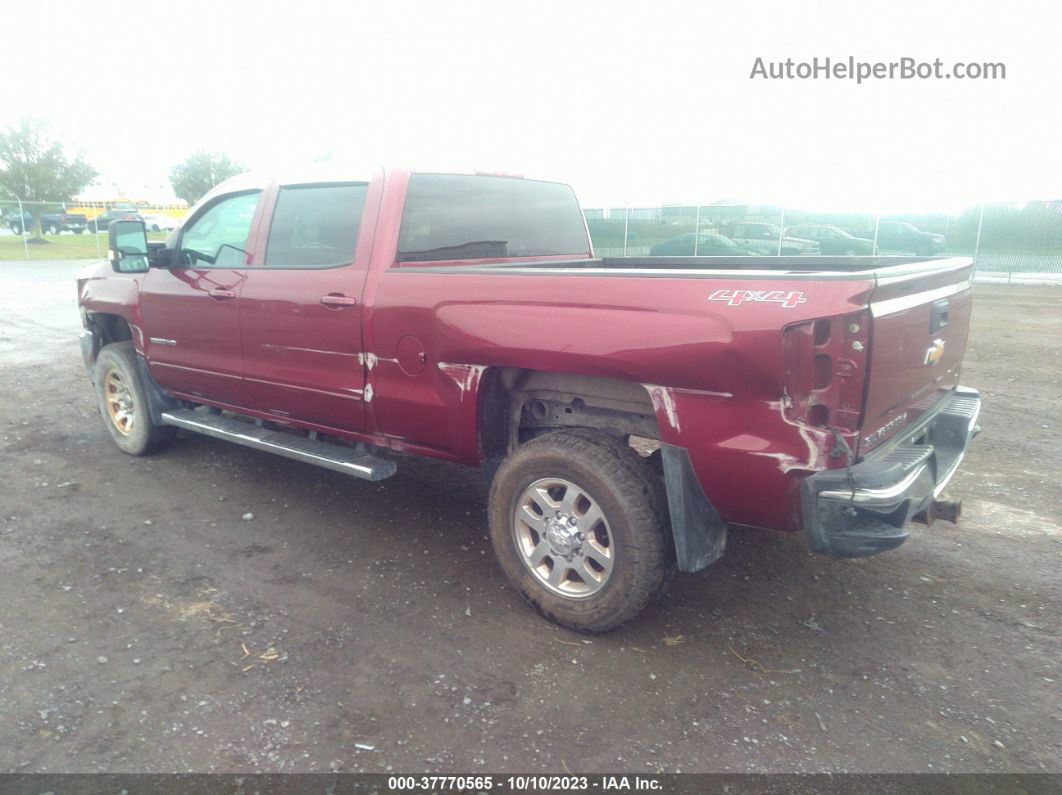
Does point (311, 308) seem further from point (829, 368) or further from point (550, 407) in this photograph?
point (829, 368)

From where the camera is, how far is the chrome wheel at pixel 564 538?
3.26 metres

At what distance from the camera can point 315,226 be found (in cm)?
427

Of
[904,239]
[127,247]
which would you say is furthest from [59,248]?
[127,247]

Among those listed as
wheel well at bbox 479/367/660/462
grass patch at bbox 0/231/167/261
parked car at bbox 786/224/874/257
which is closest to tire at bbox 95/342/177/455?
wheel well at bbox 479/367/660/462

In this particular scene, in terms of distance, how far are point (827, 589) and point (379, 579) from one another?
7.06 ft

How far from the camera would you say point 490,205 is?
4.48 meters

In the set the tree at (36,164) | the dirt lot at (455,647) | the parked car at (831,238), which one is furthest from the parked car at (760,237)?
the tree at (36,164)

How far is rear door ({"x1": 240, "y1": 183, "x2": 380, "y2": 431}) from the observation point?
3.96 m

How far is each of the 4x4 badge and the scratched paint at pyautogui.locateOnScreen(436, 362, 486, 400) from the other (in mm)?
1148

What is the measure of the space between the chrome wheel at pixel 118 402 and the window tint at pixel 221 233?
49.9 inches

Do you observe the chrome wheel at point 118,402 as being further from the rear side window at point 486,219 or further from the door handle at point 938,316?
the door handle at point 938,316

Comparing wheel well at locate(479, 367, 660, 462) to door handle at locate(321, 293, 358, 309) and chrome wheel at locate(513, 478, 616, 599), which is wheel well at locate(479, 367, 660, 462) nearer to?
chrome wheel at locate(513, 478, 616, 599)

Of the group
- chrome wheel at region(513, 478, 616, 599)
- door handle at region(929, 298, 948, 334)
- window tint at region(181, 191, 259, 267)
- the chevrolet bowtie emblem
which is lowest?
chrome wheel at region(513, 478, 616, 599)

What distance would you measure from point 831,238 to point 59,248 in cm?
2855
